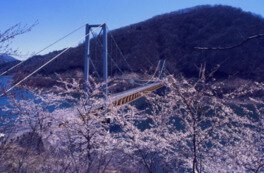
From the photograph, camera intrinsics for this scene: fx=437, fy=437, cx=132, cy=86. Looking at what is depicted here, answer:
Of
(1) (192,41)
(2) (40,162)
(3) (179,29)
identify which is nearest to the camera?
(2) (40,162)

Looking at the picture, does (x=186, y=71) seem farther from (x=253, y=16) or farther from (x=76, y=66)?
(x=253, y=16)

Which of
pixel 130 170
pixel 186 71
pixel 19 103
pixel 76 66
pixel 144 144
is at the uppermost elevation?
pixel 19 103

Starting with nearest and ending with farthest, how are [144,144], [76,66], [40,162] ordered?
[40,162] < [144,144] < [76,66]

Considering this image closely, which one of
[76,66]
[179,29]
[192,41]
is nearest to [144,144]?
[76,66]

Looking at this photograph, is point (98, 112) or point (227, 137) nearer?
point (227, 137)

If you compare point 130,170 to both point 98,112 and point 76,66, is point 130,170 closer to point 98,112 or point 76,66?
point 98,112

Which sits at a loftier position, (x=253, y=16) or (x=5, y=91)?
(x=5, y=91)

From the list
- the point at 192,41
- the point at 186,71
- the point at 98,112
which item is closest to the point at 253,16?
the point at 192,41
